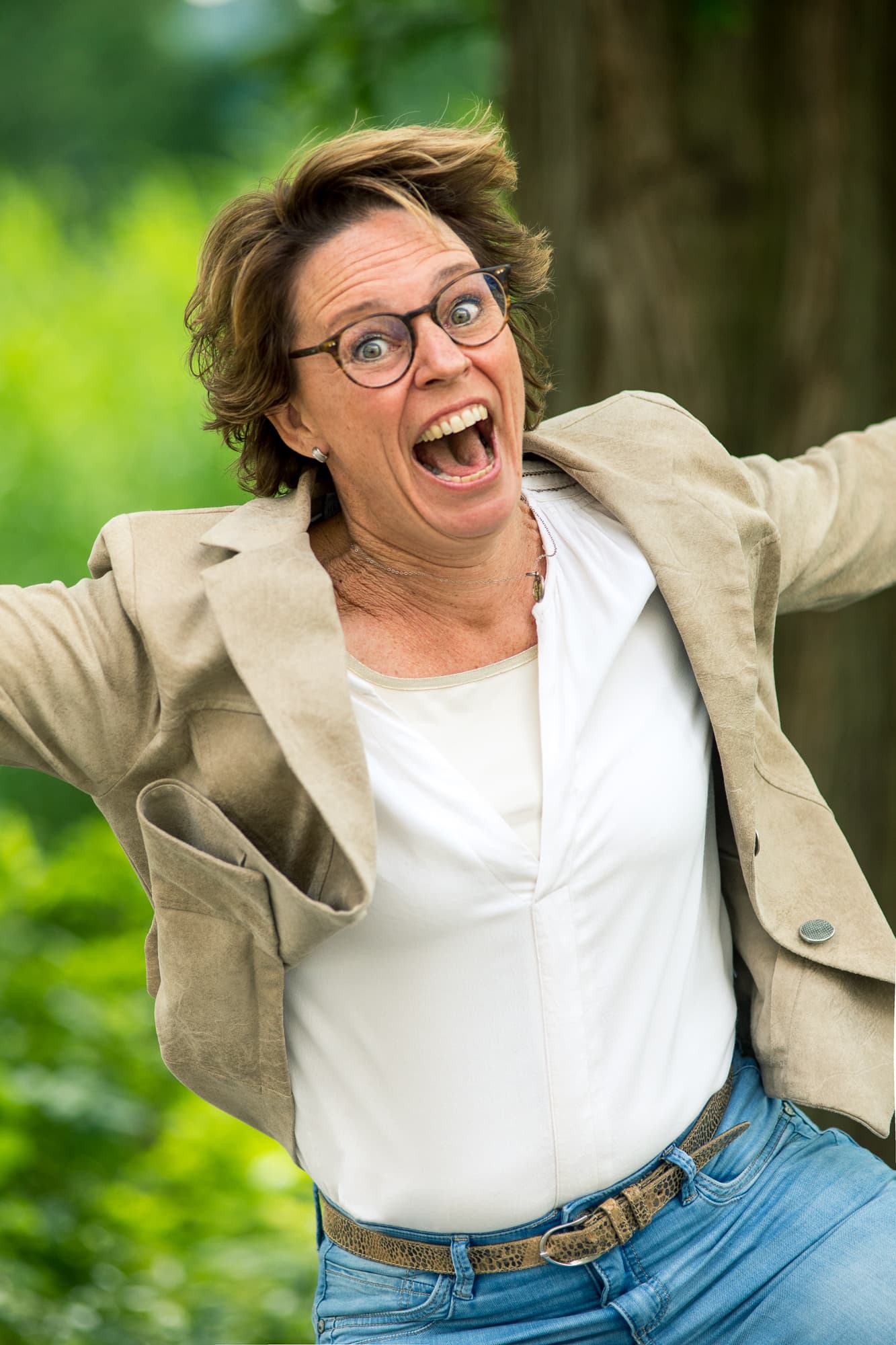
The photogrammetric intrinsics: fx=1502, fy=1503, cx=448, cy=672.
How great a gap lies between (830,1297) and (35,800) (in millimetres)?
5568

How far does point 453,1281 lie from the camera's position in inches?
82.7

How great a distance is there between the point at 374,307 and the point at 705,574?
0.62 m

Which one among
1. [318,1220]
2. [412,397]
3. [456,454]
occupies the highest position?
[412,397]

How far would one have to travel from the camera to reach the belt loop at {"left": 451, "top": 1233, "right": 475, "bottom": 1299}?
82.2 inches

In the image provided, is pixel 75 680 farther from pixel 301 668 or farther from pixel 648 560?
pixel 648 560

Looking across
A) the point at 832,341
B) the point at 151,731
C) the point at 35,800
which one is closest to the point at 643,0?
the point at 832,341

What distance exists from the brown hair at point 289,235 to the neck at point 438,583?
234 millimetres

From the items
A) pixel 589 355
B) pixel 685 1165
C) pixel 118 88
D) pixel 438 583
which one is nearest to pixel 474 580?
pixel 438 583

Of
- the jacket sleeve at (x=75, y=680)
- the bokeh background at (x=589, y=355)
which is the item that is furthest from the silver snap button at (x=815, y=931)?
the bokeh background at (x=589, y=355)

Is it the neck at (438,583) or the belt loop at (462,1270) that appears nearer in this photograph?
the belt loop at (462,1270)

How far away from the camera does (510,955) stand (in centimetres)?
205

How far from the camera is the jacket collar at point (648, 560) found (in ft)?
6.32

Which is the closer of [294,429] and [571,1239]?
[571,1239]

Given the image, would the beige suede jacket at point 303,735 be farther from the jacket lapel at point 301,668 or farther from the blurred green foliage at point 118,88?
the blurred green foliage at point 118,88
